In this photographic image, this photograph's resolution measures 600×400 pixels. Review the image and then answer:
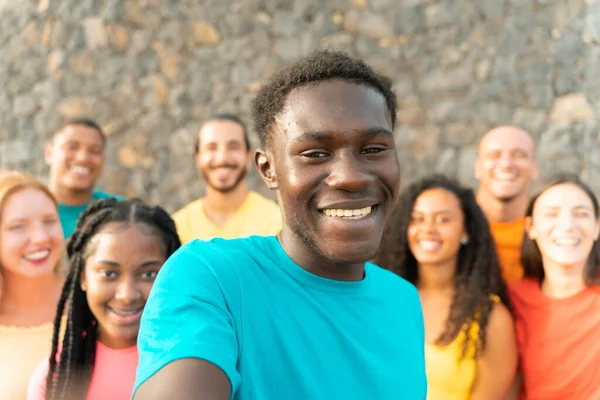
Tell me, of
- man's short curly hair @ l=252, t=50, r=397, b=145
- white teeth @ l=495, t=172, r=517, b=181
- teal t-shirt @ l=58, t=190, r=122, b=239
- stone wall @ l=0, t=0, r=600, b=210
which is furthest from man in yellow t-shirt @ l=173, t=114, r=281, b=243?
stone wall @ l=0, t=0, r=600, b=210

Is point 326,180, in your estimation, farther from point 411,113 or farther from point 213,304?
point 411,113

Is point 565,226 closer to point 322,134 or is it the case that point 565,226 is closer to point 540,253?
point 540,253

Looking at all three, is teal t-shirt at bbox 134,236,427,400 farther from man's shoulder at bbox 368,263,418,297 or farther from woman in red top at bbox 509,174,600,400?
woman in red top at bbox 509,174,600,400

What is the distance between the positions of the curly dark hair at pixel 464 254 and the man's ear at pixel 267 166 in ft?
5.21

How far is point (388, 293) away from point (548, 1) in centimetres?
531

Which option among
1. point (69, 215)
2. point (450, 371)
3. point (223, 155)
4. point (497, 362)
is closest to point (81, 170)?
point (69, 215)

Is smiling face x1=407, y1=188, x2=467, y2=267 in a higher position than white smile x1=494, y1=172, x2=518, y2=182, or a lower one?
lower

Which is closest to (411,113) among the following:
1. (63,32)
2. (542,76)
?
(542,76)

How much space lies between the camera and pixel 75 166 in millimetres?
3881

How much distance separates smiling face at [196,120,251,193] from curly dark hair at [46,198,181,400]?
141cm

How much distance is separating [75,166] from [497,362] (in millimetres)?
2626

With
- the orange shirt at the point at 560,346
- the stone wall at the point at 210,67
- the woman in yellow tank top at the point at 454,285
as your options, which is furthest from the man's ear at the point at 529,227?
the stone wall at the point at 210,67

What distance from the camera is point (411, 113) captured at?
621cm

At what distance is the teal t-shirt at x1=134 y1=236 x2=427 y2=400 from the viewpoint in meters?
1.03
